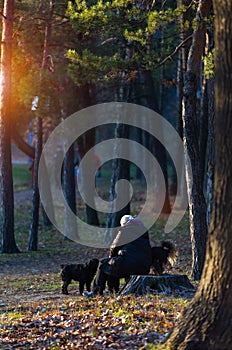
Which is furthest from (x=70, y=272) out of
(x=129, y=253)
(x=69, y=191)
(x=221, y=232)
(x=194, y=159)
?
(x=69, y=191)

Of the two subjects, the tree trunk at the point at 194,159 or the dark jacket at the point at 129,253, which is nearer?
the dark jacket at the point at 129,253

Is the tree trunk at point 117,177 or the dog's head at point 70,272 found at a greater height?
the tree trunk at point 117,177

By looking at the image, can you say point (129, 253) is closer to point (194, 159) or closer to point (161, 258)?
point (161, 258)

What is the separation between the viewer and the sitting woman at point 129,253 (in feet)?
41.8

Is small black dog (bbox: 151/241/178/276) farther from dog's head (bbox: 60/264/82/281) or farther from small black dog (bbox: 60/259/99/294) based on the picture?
dog's head (bbox: 60/264/82/281)

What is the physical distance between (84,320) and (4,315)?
2168 mm

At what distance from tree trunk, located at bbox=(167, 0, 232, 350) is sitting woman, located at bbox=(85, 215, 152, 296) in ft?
16.7

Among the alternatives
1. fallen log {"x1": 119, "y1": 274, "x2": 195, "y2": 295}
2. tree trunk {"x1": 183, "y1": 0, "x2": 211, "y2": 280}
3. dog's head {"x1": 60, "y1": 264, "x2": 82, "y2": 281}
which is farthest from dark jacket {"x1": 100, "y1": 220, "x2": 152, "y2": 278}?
tree trunk {"x1": 183, "y1": 0, "x2": 211, "y2": 280}

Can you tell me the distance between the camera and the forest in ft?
25.0

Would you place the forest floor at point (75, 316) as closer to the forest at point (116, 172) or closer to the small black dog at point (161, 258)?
the forest at point (116, 172)

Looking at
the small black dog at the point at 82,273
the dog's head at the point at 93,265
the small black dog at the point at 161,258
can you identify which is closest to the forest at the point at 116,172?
the small black dog at the point at 161,258

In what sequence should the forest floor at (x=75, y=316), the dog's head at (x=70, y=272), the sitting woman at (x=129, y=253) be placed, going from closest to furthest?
the forest floor at (x=75, y=316)
the sitting woman at (x=129, y=253)
the dog's head at (x=70, y=272)

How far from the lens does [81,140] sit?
104ft

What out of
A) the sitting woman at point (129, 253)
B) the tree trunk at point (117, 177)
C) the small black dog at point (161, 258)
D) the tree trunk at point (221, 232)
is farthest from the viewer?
the tree trunk at point (117, 177)
